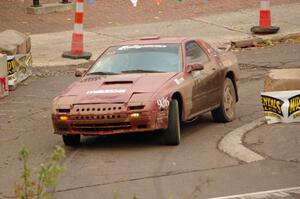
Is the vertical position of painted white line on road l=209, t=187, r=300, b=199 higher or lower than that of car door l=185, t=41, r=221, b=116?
lower

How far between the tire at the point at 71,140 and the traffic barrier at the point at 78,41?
Answer: 7314mm

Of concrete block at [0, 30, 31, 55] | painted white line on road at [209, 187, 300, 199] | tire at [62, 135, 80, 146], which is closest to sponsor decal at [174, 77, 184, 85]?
tire at [62, 135, 80, 146]

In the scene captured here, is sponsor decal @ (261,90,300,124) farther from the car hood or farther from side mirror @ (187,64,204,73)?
the car hood

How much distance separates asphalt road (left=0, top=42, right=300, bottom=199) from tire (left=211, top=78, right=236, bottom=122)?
0.13 m

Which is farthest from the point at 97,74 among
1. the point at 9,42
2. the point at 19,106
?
the point at 9,42

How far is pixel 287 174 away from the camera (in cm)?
938

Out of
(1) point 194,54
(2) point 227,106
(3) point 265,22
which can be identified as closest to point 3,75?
(1) point 194,54

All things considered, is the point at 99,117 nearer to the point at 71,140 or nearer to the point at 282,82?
the point at 71,140

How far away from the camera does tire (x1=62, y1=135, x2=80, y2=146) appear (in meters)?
11.2

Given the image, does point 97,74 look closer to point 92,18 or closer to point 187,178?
point 187,178

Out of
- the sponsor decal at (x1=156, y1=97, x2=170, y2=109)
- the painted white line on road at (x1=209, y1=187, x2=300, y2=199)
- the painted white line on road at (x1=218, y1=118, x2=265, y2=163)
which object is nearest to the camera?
the painted white line on road at (x1=209, y1=187, x2=300, y2=199)

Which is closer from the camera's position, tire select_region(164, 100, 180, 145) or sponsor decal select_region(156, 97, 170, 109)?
sponsor decal select_region(156, 97, 170, 109)

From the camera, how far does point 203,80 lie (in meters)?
12.1

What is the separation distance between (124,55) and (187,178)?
10.8 feet
